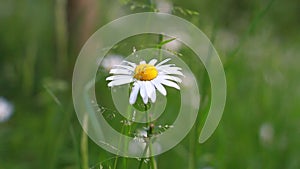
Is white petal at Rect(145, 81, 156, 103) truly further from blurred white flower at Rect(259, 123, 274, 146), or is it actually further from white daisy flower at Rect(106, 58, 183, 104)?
blurred white flower at Rect(259, 123, 274, 146)

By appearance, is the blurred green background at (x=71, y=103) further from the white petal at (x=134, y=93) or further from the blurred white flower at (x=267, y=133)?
the white petal at (x=134, y=93)

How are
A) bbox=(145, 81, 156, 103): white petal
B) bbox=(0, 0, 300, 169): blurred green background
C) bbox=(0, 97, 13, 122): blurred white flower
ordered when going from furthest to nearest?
bbox=(0, 97, 13, 122): blurred white flower < bbox=(0, 0, 300, 169): blurred green background < bbox=(145, 81, 156, 103): white petal

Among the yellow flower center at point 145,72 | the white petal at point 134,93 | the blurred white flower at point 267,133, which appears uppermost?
the yellow flower center at point 145,72

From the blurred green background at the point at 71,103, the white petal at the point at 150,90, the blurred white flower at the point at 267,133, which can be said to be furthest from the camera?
the blurred white flower at the point at 267,133

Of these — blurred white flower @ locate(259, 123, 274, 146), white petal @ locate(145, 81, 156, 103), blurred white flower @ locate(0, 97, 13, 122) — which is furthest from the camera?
blurred white flower @ locate(0, 97, 13, 122)

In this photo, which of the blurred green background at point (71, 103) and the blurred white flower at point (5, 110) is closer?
the blurred green background at point (71, 103)

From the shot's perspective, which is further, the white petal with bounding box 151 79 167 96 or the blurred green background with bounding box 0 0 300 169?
the blurred green background with bounding box 0 0 300 169

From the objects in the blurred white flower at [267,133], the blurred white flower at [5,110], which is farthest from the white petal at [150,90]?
the blurred white flower at [5,110]

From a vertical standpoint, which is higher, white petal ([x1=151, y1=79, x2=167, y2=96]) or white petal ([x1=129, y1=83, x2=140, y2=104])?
white petal ([x1=151, y1=79, x2=167, y2=96])

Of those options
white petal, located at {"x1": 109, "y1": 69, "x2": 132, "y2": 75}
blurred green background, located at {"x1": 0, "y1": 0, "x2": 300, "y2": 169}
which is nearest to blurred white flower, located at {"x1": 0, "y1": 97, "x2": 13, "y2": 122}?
blurred green background, located at {"x1": 0, "y1": 0, "x2": 300, "y2": 169}

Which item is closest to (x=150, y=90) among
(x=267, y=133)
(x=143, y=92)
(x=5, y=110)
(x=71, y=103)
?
(x=143, y=92)
